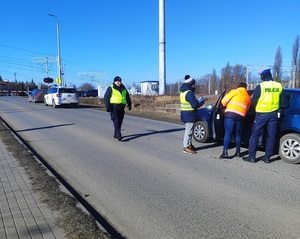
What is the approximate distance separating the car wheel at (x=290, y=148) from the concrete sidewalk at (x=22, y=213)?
4897 mm

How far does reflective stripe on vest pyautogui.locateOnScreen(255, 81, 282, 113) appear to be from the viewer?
6285 millimetres

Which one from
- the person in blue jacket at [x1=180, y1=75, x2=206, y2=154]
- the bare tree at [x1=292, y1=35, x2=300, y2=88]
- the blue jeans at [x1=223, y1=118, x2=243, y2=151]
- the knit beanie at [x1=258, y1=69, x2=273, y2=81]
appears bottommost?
the blue jeans at [x1=223, y1=118, x2=243, y2=151]

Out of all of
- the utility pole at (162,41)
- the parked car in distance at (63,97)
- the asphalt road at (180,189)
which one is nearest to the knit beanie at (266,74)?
the asphalt road at (180,189)

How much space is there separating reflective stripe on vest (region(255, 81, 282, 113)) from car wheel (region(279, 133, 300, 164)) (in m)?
0.69

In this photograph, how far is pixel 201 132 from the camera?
28.0ft

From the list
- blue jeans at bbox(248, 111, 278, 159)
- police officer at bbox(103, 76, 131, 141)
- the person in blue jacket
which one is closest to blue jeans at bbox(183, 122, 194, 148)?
the person in blue jacket

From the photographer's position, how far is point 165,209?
4.16 m

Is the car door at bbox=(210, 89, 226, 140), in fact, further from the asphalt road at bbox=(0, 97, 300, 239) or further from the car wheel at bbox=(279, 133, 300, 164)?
the car wheel at bbox=(279, 133, 300, 164)

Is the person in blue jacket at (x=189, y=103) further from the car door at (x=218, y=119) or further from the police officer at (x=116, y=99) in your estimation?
the police officer at (x=116, y=99)

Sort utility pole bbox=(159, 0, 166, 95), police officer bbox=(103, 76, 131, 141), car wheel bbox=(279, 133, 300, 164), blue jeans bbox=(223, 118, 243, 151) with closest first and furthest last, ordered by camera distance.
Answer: car wheel bbox=(279, 133, 300, 164)
blue jeans bbox=(223, 118, 243, 151)
police officer bbox=(103, 76, 131, 141)
utility pole bbox=(159, 0, 166, 95)

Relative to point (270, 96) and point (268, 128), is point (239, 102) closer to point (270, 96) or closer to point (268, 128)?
point (270, 96)

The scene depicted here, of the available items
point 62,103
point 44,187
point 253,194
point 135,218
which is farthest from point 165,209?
point 62,103

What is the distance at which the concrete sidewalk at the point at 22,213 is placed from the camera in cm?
338

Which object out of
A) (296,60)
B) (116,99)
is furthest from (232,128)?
(296,60)
